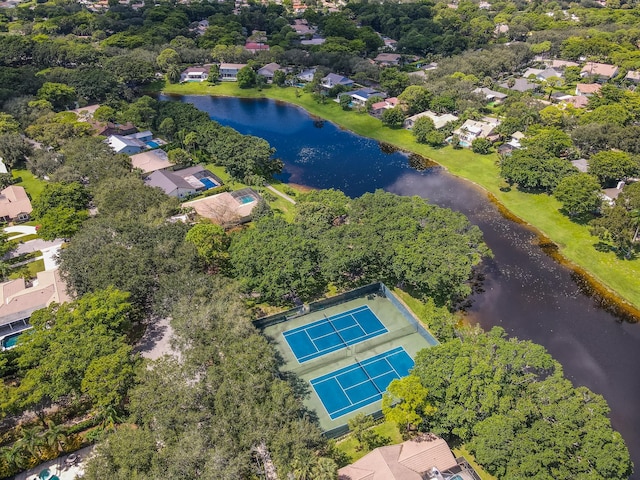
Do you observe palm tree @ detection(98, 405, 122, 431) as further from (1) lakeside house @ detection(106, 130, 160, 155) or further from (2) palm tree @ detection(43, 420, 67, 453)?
(1) lakeside house @ detection(106, 130, 160, 155)

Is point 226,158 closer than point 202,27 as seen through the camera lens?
Yes

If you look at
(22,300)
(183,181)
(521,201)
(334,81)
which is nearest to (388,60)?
Answer: (334,81)

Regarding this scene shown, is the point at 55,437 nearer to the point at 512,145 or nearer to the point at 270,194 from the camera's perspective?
the point at 270,194

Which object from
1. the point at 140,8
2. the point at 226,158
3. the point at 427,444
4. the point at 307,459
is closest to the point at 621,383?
the point at 427,444

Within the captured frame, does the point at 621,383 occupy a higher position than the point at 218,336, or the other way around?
the point at 218,336

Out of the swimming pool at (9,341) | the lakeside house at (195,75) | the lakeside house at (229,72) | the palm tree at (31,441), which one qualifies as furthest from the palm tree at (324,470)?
the lakeside house at (195,75)

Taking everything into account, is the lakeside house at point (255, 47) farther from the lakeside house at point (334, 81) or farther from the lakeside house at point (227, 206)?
the lakeside house at point (227, 206)

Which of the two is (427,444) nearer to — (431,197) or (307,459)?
(307,459)
